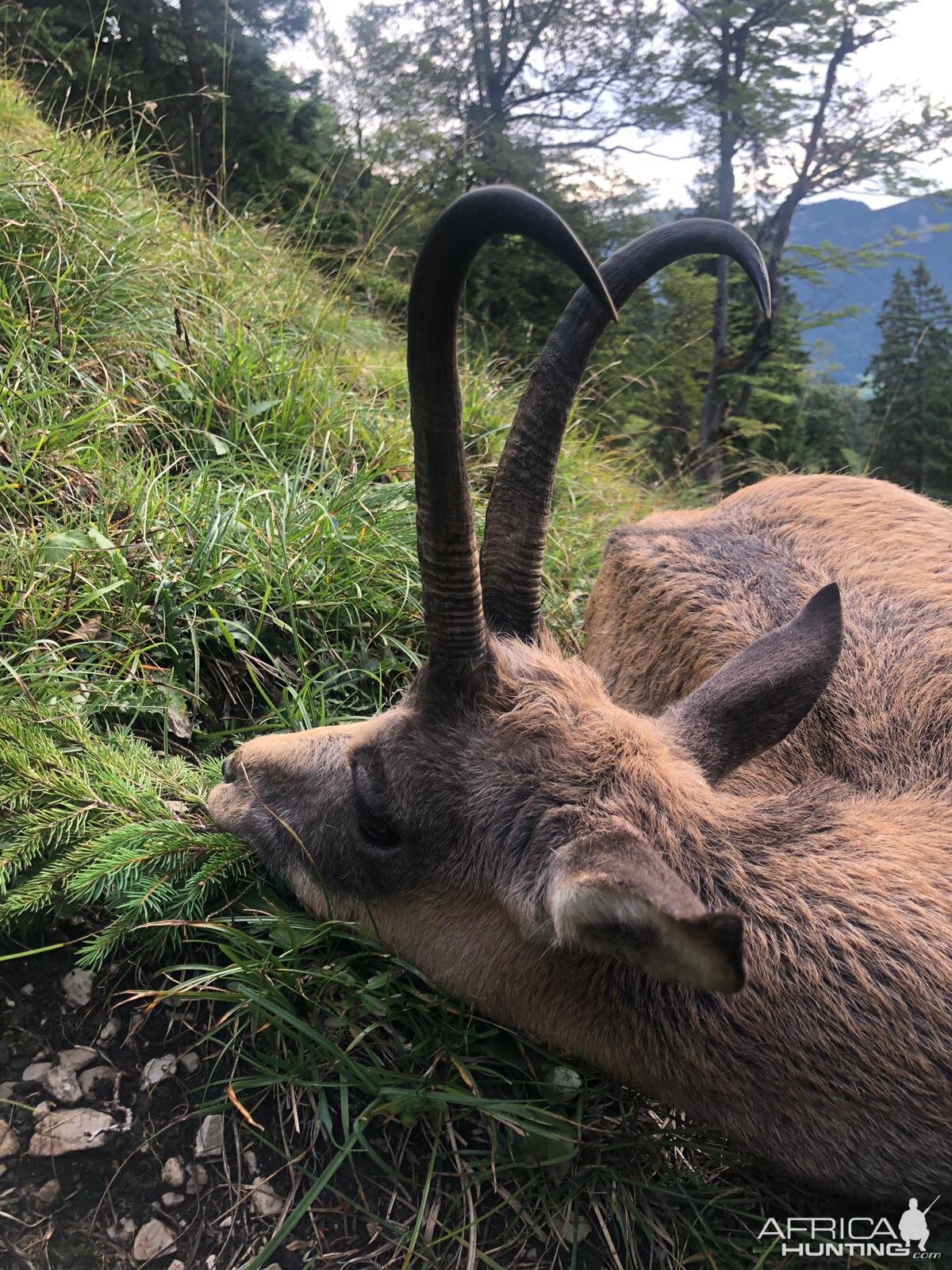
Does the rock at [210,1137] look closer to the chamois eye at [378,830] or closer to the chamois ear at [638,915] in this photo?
the chamois eye at [378,830]

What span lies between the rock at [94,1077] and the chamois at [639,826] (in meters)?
0.80

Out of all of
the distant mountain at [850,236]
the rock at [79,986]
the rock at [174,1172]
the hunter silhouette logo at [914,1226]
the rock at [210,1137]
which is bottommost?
the rock at [174,1172]

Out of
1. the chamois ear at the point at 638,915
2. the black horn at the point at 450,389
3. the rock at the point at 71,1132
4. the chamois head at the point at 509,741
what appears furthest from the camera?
the rock at the point at 71,1132

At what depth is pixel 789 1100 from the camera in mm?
2271

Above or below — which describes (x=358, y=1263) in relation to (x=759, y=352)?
below

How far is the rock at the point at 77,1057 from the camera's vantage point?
2.61m

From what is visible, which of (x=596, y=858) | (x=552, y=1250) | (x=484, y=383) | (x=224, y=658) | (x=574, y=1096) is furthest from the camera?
(x=484, y=383)

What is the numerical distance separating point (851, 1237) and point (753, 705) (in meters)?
1.67

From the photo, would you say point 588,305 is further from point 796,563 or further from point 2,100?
point 2,100

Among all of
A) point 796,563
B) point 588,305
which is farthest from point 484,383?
point 588,305

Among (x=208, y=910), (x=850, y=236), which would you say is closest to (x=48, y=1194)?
(x=208, y=910)

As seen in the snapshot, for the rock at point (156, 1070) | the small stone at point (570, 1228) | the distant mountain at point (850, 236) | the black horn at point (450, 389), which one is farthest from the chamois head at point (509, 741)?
the distant mountain at point (850, 236)

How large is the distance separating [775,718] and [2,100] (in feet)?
27.8

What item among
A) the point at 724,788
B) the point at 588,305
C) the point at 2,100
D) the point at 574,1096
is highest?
the point at 2,100
